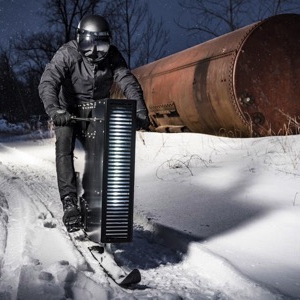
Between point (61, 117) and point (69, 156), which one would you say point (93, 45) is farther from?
point (69, 156)

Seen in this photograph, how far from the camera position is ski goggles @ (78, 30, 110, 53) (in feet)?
10.4

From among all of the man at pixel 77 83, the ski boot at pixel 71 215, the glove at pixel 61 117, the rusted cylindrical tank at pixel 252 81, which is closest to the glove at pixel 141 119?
the man at pixel 77 83

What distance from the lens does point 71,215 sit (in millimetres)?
3170

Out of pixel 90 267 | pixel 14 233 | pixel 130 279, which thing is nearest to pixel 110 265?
pixel 90 267

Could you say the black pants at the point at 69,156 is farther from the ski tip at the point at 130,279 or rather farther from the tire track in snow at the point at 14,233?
the ski tip at the point at 130,279

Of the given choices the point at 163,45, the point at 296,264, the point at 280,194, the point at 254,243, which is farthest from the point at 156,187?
the point at 163,45

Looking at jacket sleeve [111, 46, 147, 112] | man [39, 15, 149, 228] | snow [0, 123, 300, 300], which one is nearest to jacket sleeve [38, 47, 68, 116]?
man [39, 15, 149, 228]

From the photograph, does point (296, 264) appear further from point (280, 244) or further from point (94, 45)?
point (94, 45)

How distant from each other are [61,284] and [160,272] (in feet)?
2.32

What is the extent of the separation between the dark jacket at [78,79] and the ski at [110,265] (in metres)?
1.01

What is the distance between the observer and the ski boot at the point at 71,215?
317cm

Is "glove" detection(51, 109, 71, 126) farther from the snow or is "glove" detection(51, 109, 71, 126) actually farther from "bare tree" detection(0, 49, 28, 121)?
"bare tree" detection(0, 49, 28, 121)

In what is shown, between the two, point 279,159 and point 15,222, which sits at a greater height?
point 279,159

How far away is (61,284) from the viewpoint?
7.47ft
